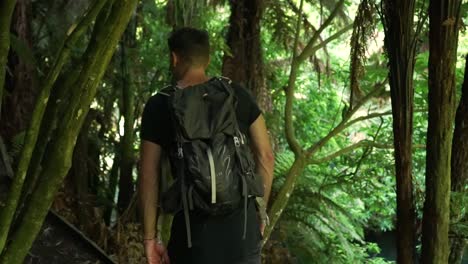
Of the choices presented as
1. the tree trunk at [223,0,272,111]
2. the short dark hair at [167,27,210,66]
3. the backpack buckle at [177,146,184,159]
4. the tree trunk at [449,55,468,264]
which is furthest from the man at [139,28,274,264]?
the tree trunk at [223,0,272,111]

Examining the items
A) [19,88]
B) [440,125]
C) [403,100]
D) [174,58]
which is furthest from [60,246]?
[440,125]

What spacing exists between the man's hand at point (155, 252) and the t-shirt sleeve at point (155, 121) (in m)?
0.36

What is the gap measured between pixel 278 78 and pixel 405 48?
5.03 m

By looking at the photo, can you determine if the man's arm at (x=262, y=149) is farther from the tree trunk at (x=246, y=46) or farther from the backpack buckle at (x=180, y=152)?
the tree trunk at (x=246, y=46)

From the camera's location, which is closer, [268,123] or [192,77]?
[192,77]

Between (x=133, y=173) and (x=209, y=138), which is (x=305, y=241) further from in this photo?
(x=209, y=138)

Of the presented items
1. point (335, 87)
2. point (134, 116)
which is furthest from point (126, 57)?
point (335, 87)

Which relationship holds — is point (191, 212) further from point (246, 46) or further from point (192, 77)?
point (246, 46)

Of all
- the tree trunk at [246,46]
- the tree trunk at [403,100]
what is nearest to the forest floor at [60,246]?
the tree trunk at [403,100]

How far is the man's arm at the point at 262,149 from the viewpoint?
2340 mm

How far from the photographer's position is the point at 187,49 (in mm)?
2244

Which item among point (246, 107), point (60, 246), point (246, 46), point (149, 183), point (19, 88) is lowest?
point (60, 246)

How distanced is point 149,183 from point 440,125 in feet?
3.85

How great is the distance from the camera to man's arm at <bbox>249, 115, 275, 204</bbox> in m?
2.34
